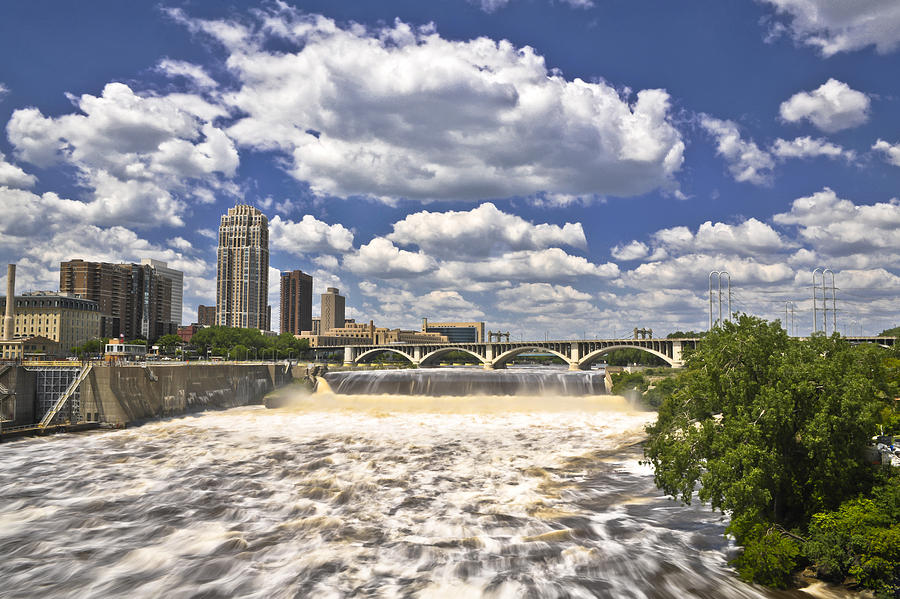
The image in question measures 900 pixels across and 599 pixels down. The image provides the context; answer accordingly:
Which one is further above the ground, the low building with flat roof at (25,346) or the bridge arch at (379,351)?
the low building with flat roof at (25,346)

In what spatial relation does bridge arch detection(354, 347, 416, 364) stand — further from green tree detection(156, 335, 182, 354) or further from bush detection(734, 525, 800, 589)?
bush detection(734, 525, 800, 589)

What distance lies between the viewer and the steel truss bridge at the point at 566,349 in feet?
449

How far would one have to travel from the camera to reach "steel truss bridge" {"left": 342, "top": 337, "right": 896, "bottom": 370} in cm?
13675

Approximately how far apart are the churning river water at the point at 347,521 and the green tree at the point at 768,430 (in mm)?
3665

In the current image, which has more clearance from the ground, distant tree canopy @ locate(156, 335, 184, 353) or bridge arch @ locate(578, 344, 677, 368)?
distant tree canopy @ locate(156, 335, 184, 353)

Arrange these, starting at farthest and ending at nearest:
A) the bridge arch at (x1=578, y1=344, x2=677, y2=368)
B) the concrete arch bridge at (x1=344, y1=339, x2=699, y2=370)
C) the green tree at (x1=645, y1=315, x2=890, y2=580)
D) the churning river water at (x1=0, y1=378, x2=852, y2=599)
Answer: the concrete arch bridge at (x1=344, y1=339, x2=699, y2=370)
the bridge arch at (x1=578, y1=344, x2=677, y2=368)
the churning river water at (x1=0, y1=378, x2=852, y2=599)
the green tree at (x1=645, y1=315, x2=890, y2=580)

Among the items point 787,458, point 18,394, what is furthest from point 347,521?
point 18,394

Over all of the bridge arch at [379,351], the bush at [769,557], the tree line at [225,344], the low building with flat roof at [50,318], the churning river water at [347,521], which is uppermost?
the low building with flat roof at [50,318]

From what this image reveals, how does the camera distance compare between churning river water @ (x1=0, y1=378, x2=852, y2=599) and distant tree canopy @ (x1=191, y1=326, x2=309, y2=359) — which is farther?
distant tree canopy @ (x1=191, y1=326, x2=309, y2=359)

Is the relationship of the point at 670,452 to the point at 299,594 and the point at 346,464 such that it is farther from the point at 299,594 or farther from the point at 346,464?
the point at 346,464

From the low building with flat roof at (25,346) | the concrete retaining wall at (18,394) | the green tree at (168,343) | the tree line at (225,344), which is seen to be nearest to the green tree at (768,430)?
the concrete retaining wall at (18,394)

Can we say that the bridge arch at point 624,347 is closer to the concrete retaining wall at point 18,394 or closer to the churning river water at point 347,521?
the churning river water at point 347,521

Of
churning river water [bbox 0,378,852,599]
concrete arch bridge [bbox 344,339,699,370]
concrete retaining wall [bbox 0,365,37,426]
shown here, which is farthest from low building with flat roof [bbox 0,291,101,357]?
churning river water [bbox 0,378,852,599]

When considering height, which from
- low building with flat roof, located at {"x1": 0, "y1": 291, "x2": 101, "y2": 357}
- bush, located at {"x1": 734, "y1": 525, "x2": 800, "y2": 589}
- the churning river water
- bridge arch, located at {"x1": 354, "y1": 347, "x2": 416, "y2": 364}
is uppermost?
low building with flat roof, located at {"x1": 0, "y1": 291, "x2": 101, "y2": 357}
